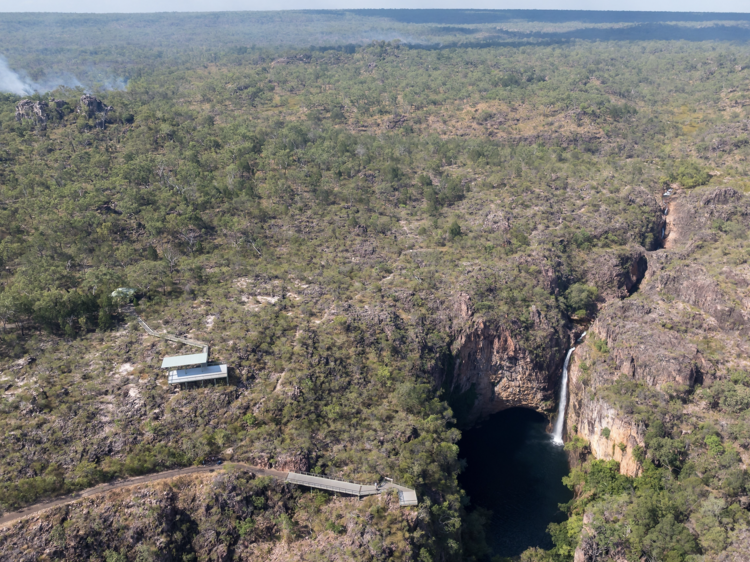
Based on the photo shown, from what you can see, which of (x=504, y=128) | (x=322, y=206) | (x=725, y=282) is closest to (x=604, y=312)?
(x=725, y=282)

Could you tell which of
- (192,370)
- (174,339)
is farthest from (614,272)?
(174,339)

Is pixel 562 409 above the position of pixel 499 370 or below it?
below

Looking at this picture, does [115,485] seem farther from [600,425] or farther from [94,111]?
[94,111]

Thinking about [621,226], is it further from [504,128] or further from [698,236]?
[504,128]

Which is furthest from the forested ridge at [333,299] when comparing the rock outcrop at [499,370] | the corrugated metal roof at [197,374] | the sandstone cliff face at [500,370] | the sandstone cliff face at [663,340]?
the corrugated metal roof at [197,374]

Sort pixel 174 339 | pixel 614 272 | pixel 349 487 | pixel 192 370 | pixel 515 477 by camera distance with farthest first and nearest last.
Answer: pixel 614 272, pixel 515 477, pixel 174 339, pixel 192 370, pixel 349 487
